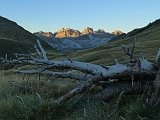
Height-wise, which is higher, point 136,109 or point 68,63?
point 68,63

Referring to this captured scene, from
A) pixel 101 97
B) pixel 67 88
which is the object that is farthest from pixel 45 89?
pixel 101 97

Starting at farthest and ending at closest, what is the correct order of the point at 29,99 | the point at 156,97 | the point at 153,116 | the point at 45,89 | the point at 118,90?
the point at 45,89
the point at 29,99
the point at 118,90
the point at 156,97
the point at 153,116

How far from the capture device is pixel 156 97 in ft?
24.3

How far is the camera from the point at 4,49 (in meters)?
184

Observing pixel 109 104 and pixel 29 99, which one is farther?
pixel 29 99

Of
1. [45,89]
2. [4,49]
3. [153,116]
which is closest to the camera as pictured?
[153,116]

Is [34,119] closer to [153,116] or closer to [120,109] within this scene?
[120,109]

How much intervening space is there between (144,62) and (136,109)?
57.9 inches

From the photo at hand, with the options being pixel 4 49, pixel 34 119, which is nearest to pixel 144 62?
pixel 34 119

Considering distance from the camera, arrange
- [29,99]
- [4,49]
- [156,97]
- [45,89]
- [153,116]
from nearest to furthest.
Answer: [153,116], [156,97], [29,99], [45,89], [4,49]

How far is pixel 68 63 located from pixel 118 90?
1.19m

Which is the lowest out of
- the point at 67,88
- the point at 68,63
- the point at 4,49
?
the point at 4,49

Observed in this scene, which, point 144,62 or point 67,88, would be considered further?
point 67,88

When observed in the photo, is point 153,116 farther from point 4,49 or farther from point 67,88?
point 4,49
